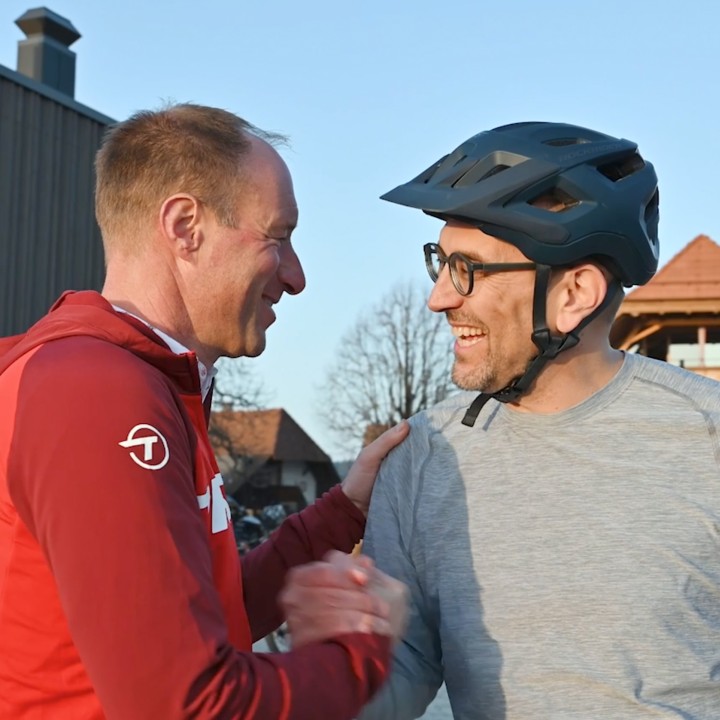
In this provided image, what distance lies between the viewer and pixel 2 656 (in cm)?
217

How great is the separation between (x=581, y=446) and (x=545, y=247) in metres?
0.61

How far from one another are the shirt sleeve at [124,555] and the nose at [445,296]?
4.47 feet

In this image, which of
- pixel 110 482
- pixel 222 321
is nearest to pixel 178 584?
pixel 110 482

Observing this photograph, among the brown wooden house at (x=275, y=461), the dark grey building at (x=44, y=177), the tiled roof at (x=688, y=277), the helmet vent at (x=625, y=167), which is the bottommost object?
the brown wooden house at (x=275, y=461)

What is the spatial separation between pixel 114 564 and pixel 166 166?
1.17 m

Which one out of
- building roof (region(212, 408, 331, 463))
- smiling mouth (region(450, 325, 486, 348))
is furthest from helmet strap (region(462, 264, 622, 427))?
building roof (region(212, 408, 331, 463))

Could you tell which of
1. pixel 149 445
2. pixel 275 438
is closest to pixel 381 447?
pixel 149 445

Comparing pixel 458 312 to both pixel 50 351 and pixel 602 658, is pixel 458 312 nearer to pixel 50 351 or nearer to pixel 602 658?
pixel 602 658

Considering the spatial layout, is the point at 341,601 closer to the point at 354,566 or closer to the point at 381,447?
the point at 354,566

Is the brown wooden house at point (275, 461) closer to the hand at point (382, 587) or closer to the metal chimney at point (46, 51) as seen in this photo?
the metal chimney at point (46, 51)

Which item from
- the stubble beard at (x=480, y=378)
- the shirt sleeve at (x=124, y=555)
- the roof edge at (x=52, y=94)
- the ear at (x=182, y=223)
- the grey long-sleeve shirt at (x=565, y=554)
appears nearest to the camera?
the shirt sleeve at (x=124, y=555)

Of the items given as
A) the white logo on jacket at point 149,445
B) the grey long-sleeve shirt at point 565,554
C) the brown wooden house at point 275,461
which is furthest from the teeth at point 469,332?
the brown wooden house at point 275,461

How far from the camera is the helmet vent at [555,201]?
132 inches

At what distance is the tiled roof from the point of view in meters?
31.4
